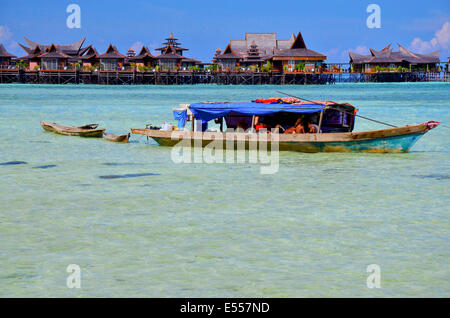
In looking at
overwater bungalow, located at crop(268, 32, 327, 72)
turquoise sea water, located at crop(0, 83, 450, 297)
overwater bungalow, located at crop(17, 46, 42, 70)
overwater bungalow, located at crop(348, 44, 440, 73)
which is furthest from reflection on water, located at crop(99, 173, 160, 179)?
overwater bungalow, located at crop(348, 44, 440, 73)

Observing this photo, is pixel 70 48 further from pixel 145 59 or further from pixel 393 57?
pixel 393 57

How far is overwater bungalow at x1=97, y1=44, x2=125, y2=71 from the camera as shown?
9525 centimetres

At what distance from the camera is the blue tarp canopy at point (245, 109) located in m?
16.3

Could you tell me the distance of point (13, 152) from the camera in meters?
18.5

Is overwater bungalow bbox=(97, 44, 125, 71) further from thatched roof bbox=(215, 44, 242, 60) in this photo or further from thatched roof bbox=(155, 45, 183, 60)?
thatched roof bbox=(215, 44, 242, 60)

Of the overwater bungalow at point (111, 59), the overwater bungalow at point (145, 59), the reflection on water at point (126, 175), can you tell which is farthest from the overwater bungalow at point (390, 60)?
the reflection on water at point (126, 175)

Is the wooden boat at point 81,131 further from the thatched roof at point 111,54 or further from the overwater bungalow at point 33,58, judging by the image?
the overwater bungalow at point 33,58

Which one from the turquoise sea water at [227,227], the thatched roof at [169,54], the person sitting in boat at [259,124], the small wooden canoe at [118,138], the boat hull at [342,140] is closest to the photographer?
the turquoise sea water at [227,227]

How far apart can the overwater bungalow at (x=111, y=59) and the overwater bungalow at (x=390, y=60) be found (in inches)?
1713

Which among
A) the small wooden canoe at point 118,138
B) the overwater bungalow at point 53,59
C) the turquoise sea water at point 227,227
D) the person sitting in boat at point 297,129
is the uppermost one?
the overwater bungalow at point 53,59
